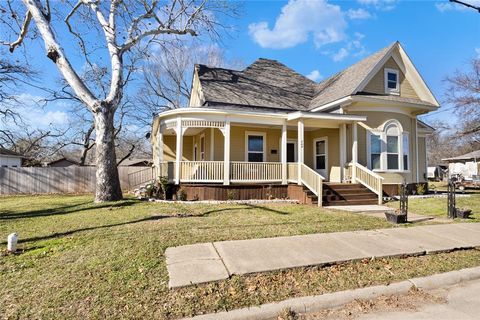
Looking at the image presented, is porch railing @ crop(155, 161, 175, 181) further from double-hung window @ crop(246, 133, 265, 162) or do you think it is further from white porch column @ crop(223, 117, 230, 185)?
double-hung window @ crop(246, 133, 265, 162)

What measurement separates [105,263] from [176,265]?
3.52ft

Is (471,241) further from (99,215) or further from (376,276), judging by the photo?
(99,215)

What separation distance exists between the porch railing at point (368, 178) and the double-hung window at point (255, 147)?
4.24 meters

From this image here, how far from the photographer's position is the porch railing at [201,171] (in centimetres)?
1141

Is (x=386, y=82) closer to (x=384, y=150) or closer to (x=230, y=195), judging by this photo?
(x=384, y=150)

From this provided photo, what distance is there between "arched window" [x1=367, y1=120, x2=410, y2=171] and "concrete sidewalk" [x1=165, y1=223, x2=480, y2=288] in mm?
7219

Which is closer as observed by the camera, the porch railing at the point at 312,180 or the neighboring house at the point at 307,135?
the porch railing at the point at 312,180

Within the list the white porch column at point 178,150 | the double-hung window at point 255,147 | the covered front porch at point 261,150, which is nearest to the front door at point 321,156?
the covered front porch at point 261,150

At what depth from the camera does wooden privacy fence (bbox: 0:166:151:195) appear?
18.1 metres

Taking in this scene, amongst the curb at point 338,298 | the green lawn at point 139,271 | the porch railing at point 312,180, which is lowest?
the curb at point 338,298

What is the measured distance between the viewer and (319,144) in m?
14.4

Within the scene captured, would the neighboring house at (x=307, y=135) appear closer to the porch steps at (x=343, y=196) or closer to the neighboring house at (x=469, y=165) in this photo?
the porch steps at (x=343, y=196)

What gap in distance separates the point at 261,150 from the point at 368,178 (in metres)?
5.03

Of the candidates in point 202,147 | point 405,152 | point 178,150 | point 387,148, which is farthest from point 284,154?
point 405,152
